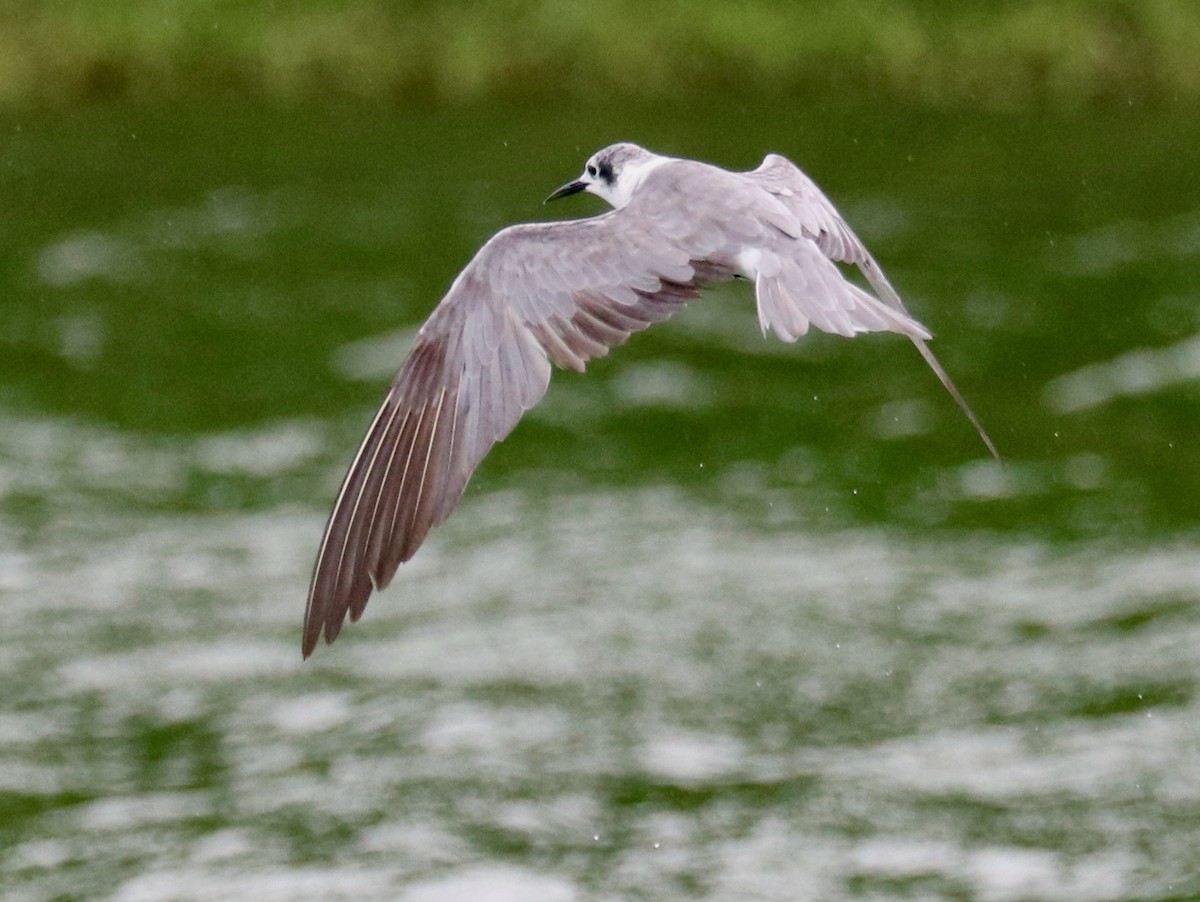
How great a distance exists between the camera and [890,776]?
45.5 feet

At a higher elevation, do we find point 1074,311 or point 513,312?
point 1074,311

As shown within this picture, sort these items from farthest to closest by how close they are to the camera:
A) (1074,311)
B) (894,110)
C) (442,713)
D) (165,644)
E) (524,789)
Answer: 1. (894,110)
2. (1074,311)
3. (165,644)
4. (442,713)
5. (524,789)

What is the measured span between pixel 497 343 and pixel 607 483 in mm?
10632

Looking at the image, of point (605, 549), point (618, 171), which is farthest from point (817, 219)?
point (605, 549)

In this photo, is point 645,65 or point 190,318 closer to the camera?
point 190,318

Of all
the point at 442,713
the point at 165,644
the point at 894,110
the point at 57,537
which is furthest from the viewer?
the point at 894,110

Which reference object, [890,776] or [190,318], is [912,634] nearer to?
[890,776]

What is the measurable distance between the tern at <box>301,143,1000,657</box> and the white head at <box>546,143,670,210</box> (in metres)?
0.52

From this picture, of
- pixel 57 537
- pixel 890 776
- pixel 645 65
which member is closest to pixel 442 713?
pixel 890 776

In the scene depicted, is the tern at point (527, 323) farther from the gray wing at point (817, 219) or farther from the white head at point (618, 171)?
the white head at point (618, 171)

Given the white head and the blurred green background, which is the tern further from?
the blurred green background

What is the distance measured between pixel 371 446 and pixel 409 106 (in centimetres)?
1754

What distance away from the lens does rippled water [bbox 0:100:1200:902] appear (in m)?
13.2

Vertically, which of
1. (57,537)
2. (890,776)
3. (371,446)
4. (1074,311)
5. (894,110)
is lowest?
(890,776)
